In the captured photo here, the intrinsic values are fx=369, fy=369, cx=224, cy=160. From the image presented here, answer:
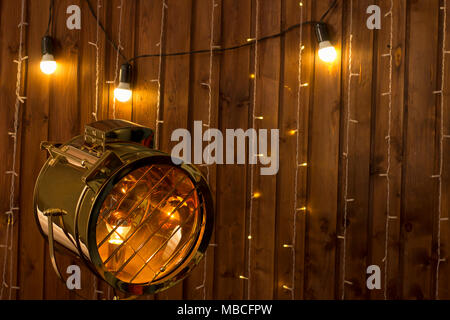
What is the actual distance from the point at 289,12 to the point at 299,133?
2.10ft

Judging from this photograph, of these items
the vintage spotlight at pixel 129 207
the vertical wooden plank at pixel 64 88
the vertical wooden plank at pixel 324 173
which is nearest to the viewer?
the vintage spotlight at pixel 129 207

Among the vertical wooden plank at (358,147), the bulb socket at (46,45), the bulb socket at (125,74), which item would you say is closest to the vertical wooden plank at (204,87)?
the bulb socket at (125,74)

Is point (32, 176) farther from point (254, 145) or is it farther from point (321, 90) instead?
point (321, 90)

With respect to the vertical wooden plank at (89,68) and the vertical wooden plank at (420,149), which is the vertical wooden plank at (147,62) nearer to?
the vertical wooden plank at (89,68)

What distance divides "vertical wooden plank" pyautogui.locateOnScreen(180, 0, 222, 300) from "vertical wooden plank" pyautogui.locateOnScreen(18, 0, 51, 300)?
2.86ft

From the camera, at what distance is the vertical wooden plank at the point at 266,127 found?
1.96 metres

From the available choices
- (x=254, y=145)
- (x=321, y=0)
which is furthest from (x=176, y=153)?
(x=321, y=0)

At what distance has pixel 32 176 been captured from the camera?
214 centimetres

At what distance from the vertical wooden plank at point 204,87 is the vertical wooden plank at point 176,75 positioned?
35 millimetres

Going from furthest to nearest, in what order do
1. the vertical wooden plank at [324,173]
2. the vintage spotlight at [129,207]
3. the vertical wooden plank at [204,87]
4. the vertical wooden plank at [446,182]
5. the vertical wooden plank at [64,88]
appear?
1. the vertical wooden plank at [64,88]
2. the vertical wooden plank at [204,87]
3. the vertical wooden plank at [324,173]
4. the vertical wooden plank at [446,182]
5. the vintage spotlight at [129,207]

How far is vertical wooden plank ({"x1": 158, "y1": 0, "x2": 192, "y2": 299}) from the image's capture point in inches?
80.0

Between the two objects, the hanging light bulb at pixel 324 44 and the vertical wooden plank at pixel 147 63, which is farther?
the vertical wooden plank at pixel 147 63
